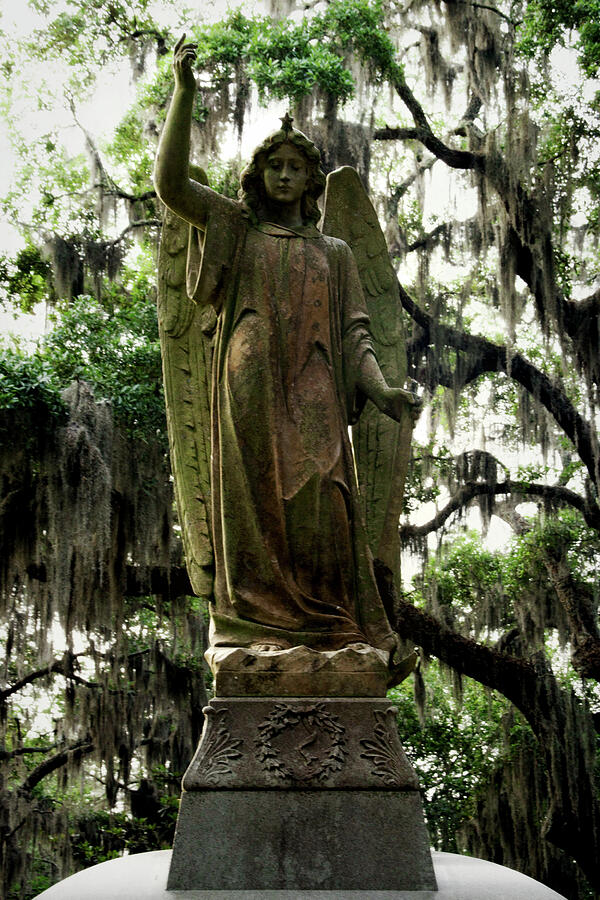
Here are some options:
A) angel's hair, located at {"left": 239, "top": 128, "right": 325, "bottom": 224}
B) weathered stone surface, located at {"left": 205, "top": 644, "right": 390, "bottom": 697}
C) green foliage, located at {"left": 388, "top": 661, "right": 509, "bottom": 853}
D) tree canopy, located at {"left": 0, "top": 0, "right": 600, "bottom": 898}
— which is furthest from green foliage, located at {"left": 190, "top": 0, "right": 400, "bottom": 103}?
weathered stone surface, located at {"left": 205, "top": 644, "right": 390, "bottom": 697}

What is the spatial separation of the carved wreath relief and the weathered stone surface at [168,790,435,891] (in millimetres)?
89

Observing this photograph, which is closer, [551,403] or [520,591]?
[551,403]

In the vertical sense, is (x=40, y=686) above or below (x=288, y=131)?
below

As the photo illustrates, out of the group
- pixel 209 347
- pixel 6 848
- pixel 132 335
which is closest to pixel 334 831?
pixel 209 347

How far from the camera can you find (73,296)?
14.7 meters

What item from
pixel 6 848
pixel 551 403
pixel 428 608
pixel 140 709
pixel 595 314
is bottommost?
pixel 6 848

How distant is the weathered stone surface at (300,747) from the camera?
404 cm

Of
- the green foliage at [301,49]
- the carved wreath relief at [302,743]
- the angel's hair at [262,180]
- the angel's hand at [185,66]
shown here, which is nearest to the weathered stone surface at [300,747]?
the carved wreath relief at [302,743]

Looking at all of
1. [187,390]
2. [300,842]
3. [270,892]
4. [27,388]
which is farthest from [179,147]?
[27,388]

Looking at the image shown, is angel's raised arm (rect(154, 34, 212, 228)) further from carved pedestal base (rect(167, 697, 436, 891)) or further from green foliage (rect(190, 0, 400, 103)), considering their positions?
green foliage (rect(190, 0, 400, 103))

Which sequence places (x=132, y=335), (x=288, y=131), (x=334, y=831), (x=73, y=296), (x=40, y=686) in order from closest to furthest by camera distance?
(x=334, y=831) → (x=288, y=131) → (x=132, y=335) → (x=40, y=686) → (x=73, y=296)

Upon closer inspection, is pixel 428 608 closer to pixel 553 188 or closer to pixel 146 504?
Answer: pixel 146 504

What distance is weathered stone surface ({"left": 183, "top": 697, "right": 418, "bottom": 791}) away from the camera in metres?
4.04

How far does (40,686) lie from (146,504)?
3.53 metres
